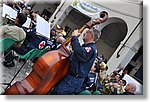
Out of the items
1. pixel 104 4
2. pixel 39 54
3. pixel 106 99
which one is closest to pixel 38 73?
pixel 39 54

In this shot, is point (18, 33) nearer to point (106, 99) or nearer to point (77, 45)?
point (77, 45)

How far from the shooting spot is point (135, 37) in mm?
2756

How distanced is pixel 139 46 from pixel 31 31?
0.86m

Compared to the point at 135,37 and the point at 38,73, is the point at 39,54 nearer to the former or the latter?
the point at 38,73

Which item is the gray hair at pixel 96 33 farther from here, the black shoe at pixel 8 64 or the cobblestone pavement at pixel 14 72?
the black shoe at pixel 8 64

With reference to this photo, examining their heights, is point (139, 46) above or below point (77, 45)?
above

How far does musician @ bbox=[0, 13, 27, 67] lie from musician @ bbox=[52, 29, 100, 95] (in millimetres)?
403

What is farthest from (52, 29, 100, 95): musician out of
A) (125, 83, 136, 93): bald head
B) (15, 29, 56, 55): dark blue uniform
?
(125, 83, 136, 93): bald head

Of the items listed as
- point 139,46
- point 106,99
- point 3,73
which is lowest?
point 3,73

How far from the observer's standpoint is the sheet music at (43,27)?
9.07ft

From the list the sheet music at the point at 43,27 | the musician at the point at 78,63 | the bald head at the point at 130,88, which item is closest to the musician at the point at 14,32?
the sheet music at the point at 43,27

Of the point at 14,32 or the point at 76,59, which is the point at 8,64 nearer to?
the point at 14,32

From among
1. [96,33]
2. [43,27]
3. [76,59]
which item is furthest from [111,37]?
[43,27]

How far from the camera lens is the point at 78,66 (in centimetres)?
273
